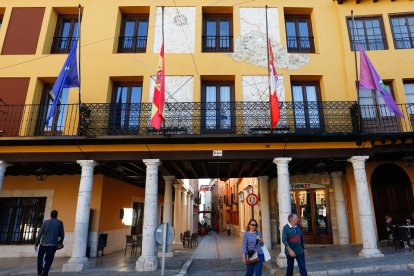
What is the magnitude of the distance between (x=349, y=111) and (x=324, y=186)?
5.38 meters

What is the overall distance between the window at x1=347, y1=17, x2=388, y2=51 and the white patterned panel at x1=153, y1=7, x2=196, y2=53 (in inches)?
265

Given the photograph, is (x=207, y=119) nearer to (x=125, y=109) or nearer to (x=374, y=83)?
(x=125, y=109)

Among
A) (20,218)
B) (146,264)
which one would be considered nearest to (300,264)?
(146,264)

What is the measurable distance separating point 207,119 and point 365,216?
6.46 meters

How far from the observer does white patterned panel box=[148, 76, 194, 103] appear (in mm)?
12219

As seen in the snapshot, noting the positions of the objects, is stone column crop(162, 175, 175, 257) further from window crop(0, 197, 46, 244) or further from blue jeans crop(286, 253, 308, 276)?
blue jeans crop(286, 253, 308, 276)

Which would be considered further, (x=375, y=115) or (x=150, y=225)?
(x=375, y=115)

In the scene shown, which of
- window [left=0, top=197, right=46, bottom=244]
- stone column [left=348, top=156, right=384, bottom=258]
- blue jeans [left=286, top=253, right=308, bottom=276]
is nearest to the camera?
blue jeans [left=286, top=253, right=308, bottom=276]

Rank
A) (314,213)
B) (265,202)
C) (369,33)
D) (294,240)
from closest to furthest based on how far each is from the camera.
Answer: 1. (294,240)
2. (369,33)
3. (314,213)
4. (265,202)

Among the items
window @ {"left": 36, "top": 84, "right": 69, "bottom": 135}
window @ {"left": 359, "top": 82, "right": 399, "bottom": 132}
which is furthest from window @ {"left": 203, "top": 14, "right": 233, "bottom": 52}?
window @ {"left": 36, "top": 84, "right": 69, "bottom": 135}

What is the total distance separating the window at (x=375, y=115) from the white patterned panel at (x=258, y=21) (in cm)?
433

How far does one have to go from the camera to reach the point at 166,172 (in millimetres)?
15086

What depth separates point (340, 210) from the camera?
48.6ft

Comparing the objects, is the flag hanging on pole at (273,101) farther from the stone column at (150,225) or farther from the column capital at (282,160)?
the stone column at (150,225)
